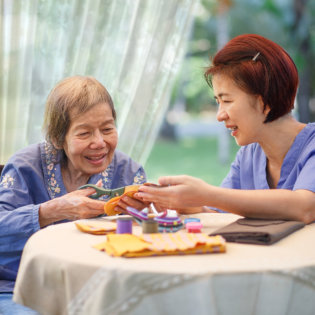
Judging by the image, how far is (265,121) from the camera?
201cm

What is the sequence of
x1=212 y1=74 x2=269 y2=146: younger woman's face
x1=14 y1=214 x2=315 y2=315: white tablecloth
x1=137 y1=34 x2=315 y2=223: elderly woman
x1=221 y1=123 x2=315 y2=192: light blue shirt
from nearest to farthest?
x1=14 y1=214 x2=315 y2=315: white tablecloth < x1=137 y1=34 x2=315 y2=223: elderly woman < x1=221 y1=123 x2=315 y2=192: light blue shirt < x1=212 y1=74 x2=269 y2=146: younger woman's face

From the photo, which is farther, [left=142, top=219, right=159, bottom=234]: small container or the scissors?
the scissors

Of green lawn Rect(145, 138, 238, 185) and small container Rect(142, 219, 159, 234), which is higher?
small container Rect(142, 219, 159, 234)

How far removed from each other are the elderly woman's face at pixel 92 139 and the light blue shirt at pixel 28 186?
98mm

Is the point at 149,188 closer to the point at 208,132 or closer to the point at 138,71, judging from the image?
the point at 138,71

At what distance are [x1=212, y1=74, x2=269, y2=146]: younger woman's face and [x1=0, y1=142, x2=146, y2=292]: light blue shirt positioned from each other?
47cm

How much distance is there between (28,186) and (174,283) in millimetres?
1051

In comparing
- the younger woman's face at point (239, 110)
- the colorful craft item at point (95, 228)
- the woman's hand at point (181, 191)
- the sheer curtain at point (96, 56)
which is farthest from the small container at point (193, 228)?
the sheer curtain at point (96, 56)

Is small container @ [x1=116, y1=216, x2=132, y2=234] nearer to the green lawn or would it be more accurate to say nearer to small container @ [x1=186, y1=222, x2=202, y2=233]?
small container @ [x1=186, y1=222, x2=202, y2=233]

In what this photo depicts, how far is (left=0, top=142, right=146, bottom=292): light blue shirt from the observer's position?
6.22 ft

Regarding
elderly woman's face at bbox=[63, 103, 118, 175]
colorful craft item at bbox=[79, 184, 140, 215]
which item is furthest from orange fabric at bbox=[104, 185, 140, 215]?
elderly woman's face at bbox=[63, 103, 118, 175]

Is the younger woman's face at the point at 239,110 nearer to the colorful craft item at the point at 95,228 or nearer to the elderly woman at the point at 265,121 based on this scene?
the elderly woman at the point at 265,121

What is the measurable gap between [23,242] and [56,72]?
A: 1522mm

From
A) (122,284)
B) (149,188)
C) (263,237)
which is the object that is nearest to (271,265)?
(263,237)
